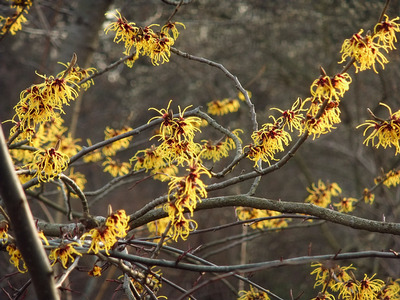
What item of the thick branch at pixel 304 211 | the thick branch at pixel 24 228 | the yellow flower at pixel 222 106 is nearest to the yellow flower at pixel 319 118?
the thick branch at pixel 304 211

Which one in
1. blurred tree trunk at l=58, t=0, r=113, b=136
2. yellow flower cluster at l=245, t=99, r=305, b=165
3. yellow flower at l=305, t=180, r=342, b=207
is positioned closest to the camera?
yellow flower cluster at l=245, t=99, r=305, b=165

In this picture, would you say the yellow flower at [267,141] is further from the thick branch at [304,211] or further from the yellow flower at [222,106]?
the yellow flower at [222,106]

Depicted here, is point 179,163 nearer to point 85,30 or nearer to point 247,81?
point 85,30

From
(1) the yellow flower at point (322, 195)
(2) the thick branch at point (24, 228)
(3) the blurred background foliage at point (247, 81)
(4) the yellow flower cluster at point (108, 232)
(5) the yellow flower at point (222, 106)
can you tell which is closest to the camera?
(2) the thick branch at point (24, 228)

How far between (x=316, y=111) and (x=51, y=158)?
136cm

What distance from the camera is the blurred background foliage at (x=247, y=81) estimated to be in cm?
666

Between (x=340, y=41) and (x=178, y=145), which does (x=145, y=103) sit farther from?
(x=178, y=145)

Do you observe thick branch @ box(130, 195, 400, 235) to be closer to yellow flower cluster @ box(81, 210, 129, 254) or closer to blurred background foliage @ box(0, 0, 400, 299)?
yellow flower cluster @ box(81, 210, 129, 254)

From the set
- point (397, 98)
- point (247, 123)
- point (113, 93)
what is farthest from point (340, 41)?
point (113, 93)

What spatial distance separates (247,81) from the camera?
9227mm

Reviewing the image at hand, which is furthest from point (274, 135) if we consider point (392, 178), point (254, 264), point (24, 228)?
point (392, 178)

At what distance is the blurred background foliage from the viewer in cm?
666

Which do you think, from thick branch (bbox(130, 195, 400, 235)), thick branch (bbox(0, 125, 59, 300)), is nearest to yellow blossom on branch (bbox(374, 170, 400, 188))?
thick branch (bbox(130, 195, 400, 235))

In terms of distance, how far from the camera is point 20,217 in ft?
5.56
